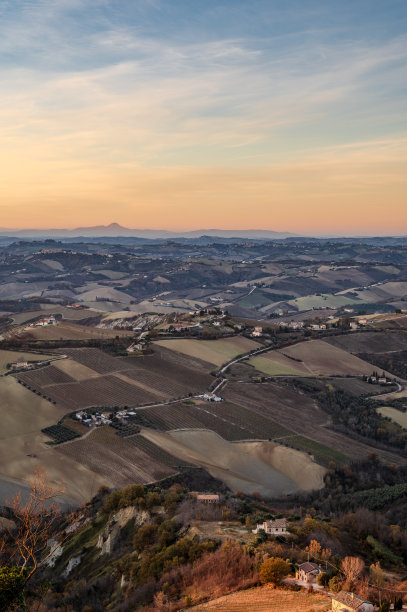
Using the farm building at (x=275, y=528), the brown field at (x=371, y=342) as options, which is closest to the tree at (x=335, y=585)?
the farm building at (x=275, y=528)

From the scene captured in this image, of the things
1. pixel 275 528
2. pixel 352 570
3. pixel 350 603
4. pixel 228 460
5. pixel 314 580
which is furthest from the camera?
pixel 228 460

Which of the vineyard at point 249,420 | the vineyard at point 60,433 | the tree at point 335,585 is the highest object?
the tree at point 335,585

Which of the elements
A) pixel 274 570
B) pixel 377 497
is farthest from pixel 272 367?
pixel 274 570

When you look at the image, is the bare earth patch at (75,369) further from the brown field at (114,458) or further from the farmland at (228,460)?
the farmland at (228,460)

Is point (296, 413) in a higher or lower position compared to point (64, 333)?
lower

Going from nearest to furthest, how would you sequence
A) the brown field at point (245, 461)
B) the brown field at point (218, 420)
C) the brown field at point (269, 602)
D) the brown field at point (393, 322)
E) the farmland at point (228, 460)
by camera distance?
1. the brown field at point (269, 602)
2. the farmland at point (228, 460)
3. the brown field at point (245, 461)
4. the brown field at point (218, 420)
5. the brown field at point (393, 322)

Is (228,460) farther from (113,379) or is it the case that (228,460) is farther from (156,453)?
(113,379)

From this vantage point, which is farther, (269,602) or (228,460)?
(228,460)

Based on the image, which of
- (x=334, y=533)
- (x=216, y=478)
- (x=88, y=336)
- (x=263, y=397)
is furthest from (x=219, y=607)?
(x=88, y=336)
